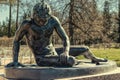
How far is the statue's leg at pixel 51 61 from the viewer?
6789 millimetres

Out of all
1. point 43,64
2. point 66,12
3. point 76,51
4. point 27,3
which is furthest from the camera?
point 27,3

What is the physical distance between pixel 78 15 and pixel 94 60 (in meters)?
20.4

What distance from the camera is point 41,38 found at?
7.38m

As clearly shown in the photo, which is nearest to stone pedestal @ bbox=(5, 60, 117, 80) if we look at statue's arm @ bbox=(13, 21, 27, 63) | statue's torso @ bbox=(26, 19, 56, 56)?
statue's arm @ bbox=(13, 21, 27, 63)

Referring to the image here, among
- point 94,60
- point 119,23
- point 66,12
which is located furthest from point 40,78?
point 119,23

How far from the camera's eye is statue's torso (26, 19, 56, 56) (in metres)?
7.28

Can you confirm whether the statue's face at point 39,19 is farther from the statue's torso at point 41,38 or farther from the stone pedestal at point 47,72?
the stone pedestal at point 47,72

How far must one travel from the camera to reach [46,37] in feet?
24.4

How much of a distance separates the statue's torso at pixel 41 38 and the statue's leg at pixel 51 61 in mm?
221

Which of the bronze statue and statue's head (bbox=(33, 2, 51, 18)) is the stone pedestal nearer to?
the bronze statue

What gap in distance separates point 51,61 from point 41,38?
2.09 ft

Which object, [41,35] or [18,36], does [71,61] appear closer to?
[41,35]

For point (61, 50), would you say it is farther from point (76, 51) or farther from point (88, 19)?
point (88, 19)

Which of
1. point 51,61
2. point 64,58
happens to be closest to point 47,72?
point 64,58
